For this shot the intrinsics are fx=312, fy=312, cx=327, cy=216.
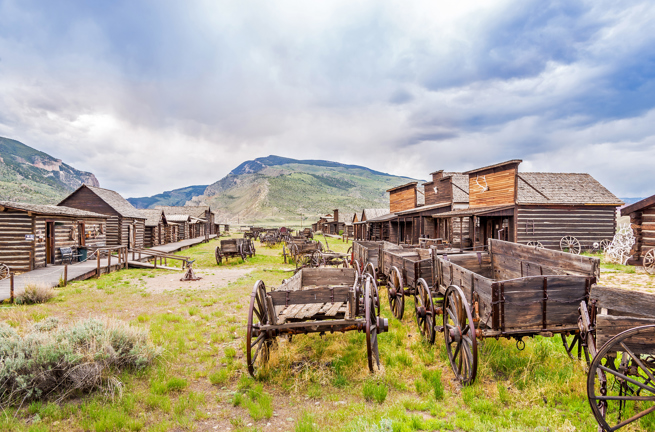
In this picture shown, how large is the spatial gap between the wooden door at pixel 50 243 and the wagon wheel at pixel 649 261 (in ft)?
89.7

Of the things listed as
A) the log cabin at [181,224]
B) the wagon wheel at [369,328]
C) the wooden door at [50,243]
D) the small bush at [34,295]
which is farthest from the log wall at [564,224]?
the log cabin at [181,224]

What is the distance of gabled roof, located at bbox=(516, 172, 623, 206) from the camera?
60.0ft

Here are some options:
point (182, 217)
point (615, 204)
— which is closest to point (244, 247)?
point (615, 204)

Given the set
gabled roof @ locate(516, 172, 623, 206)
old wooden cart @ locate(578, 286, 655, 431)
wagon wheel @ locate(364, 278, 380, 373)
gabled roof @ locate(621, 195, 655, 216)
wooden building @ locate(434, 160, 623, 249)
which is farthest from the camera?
gabled roof @ locate(516, 172, 623, 206)

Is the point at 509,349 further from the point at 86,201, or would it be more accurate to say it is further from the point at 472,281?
the point at 86,201

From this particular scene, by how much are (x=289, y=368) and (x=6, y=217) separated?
53.8 ft

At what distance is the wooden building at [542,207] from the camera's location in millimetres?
17906

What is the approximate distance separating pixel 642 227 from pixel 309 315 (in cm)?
1688

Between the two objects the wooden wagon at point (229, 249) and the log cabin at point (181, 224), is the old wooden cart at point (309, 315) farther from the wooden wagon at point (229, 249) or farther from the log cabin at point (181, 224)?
the log cabin at point (181, 224)

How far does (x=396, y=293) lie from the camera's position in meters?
7.34

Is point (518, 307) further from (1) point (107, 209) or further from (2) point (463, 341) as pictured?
(1) point (107, 209)

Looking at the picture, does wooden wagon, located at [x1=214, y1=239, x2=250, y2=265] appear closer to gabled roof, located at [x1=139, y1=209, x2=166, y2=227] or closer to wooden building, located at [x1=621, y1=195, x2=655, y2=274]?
gabled roof, located at [x1=139, y1=209, x2=166, y2=227]

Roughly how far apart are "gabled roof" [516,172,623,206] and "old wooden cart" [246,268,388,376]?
1645 centimetres

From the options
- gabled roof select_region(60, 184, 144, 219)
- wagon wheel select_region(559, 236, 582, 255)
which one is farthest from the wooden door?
wagon wheel select_region(559, 236, 582, 255)
